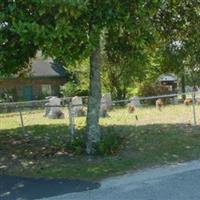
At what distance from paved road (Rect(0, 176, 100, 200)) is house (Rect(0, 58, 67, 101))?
135 feet

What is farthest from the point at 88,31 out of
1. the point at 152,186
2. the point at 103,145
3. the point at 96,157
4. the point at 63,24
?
the point at 152,186

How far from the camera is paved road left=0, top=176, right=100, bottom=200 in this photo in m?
8.30

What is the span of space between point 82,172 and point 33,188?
4.08 ft

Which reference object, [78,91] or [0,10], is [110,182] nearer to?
[0,10]

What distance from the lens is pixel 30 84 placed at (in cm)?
5328

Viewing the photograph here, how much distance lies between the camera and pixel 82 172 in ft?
32.0

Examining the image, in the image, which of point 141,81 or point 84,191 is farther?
point 141,81

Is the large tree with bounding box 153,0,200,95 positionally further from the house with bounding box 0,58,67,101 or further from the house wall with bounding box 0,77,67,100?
the house with bounding box 0,58,67,101

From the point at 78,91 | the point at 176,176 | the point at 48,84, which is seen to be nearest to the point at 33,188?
the point at 176,176

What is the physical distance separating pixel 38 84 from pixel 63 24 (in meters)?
44.8

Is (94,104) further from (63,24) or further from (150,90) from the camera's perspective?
(150,90)

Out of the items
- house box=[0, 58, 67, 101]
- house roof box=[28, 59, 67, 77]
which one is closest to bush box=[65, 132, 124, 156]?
house box=[0, 58, 67, 101]

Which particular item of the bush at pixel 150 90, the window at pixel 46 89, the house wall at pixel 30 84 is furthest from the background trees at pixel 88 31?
the window at pixel 46 89

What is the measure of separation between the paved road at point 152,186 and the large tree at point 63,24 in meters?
2.65
